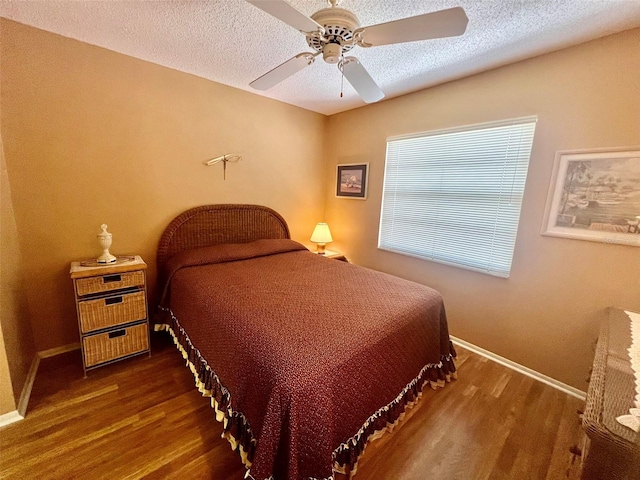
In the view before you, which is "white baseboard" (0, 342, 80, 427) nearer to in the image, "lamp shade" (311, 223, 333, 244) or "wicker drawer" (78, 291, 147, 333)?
"wicker drawer" (78, 291, 147, 333)

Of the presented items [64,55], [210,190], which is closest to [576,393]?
[210,190]

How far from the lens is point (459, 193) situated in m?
2.40

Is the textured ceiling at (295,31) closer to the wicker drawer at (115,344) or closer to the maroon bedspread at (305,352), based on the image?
the maroon bedspread at (305,352)

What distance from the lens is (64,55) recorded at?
186 centimetres

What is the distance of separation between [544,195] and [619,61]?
87cm

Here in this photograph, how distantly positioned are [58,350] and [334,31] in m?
3.05

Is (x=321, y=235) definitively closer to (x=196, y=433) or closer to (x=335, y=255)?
(x=335, y=255)

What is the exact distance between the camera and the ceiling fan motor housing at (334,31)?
1189mm

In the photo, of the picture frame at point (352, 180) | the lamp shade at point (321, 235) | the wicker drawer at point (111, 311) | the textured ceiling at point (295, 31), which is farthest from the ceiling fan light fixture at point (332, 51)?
the lamp shade at point (321, 235)

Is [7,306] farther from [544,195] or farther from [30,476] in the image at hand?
[544,195]

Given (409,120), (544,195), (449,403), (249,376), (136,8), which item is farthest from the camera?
(409,120)

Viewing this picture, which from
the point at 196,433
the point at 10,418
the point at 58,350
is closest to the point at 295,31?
the point at 196,433

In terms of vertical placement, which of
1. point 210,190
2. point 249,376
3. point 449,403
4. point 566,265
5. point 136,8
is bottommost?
point 449,403

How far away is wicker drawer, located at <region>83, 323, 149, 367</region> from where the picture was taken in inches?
72.5
